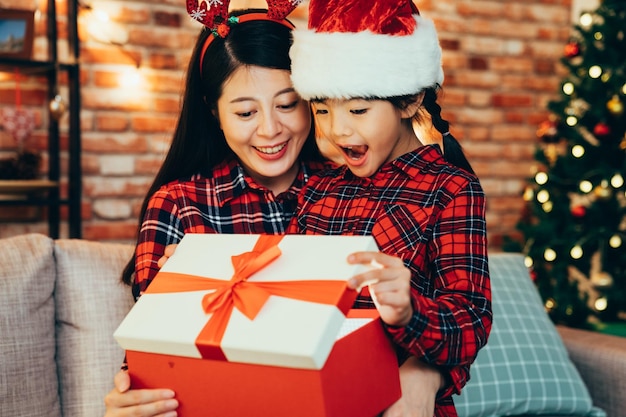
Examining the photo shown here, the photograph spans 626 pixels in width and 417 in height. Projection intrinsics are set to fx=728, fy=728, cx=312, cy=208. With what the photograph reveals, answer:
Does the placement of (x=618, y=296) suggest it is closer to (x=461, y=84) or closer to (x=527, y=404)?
(x=461, y=84)

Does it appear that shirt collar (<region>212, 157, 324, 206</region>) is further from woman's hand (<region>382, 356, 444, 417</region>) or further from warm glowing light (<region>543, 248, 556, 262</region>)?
warm glowing light (<region>543, 248, 556, 262</region>)

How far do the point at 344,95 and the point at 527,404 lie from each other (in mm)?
1113

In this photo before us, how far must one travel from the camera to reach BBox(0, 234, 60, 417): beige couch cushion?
59.4 inches

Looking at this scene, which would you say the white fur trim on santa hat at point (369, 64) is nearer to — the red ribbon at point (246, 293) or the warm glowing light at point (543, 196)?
the red ribbon at point (246, 293)

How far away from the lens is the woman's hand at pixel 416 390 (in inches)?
41.6

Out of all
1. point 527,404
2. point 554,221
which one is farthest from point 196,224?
point 554,221

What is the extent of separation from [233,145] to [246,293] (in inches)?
23.5

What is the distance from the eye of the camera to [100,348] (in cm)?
164

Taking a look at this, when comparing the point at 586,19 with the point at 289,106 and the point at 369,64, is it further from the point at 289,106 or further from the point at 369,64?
the point at 369,64

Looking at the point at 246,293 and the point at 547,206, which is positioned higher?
the point at 246,293

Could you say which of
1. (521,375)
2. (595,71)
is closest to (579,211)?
(595,71)

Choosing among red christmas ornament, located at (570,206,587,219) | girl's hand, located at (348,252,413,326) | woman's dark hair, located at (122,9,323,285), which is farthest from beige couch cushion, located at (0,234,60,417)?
red christmas ornament, located at (570,206,587,219)

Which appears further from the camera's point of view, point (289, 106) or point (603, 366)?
point (603, 366)

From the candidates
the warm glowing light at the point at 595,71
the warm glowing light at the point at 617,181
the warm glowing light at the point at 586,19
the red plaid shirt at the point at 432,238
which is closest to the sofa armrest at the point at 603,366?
the red plaid shirt at the point at 432,238
